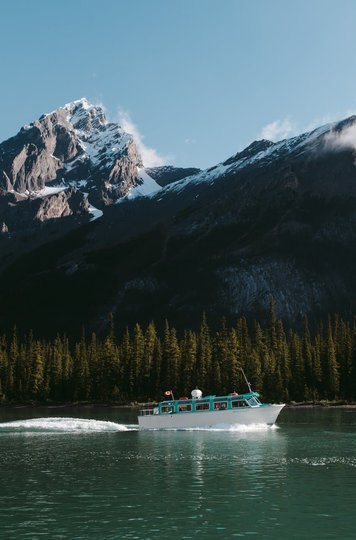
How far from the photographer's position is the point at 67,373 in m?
188

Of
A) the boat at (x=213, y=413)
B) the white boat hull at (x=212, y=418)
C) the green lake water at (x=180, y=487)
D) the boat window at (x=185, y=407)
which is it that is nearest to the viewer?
the green lake water at (x=180, y=487)

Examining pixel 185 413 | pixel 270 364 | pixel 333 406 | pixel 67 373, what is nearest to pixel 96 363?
pixel 67 373

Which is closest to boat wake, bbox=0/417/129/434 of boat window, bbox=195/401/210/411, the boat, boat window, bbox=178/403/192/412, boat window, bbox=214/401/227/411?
the boat

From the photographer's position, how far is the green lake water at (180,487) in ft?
118

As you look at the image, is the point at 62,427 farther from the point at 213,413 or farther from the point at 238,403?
the point at 238,403

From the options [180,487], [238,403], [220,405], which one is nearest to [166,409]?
[220,405]

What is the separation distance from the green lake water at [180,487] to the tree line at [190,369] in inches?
2933

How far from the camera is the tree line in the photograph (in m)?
159

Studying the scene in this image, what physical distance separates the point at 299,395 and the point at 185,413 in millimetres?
67744

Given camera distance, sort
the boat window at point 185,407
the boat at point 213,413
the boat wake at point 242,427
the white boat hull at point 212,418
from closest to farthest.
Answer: the boat wake at point 242,427 < the white boat hull at point 212,418 < the boat at point 213,413 < the boat window at point 185,407

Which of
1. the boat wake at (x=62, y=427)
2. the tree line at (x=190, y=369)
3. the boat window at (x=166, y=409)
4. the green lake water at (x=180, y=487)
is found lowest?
the green lake water at (x=180, y=487)

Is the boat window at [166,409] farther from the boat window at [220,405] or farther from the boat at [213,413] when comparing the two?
the boat window at [220,405]

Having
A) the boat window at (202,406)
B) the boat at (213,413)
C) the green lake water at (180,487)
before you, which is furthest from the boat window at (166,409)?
the green lake water at (180,487)

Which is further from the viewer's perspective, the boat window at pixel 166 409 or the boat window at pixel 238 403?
the boat window at pixel 166 409
